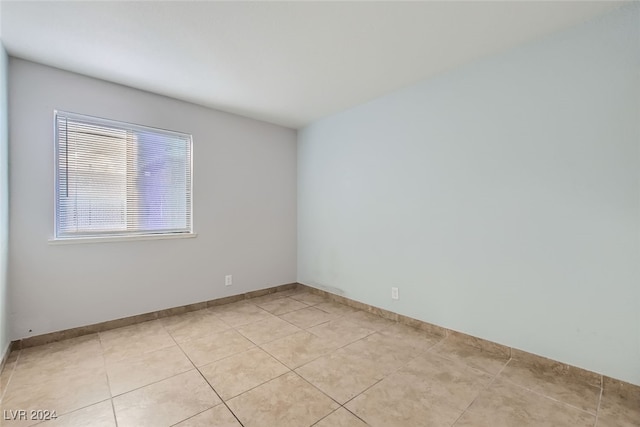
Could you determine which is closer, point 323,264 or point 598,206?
point 598,206

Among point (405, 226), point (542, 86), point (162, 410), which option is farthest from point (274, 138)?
point (162, 410)

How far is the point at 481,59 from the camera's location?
2311mm

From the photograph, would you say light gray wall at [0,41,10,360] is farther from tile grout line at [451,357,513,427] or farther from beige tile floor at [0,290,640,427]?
tile grout line at [451,357,513,427]

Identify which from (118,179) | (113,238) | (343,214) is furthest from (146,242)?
(343,214)

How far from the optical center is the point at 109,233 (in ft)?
8.86

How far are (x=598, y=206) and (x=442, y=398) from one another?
1631 millimetres

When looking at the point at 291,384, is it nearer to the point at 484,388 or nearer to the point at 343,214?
the point at 484,388

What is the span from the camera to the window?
249 cm

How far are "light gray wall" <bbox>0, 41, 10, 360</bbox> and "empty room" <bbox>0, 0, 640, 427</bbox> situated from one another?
0.04 m

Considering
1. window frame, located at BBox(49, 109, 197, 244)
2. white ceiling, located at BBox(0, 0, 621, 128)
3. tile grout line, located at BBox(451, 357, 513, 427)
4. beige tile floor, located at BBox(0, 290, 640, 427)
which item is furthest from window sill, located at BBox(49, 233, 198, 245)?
tile grout line, located at BBox(451, 357, 513, 427)

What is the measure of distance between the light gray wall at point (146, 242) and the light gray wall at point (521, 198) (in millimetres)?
1385

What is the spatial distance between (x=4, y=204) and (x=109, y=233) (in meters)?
0.75

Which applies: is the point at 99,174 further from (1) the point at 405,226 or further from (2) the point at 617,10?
(2) the point at 617,10

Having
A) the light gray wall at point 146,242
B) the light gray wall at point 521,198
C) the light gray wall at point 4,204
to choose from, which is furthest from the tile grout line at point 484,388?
the light gray wall at point 4,204
